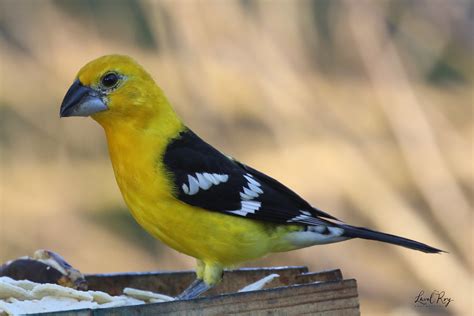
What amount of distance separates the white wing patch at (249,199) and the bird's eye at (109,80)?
64 cm

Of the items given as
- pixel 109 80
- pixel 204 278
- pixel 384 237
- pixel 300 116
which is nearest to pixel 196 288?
pixel 204 278

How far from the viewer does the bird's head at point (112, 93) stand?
362cm

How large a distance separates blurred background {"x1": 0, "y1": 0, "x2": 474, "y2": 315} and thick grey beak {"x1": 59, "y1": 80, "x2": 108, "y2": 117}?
11.2 feet

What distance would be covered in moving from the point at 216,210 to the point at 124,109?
20.4 inches

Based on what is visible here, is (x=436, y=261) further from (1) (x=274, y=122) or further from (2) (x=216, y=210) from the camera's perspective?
(2) (x=216, y=210)

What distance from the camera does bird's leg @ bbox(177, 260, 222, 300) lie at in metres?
3.68

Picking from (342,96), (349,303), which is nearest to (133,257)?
(342,96)

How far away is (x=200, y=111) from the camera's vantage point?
7.40 m

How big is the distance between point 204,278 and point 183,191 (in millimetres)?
348

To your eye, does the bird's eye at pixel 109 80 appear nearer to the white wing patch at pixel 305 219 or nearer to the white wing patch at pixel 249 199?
the white wing patch at pixel 249 199

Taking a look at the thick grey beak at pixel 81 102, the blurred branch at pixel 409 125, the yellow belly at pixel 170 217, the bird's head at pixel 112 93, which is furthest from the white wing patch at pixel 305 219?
the blurred branch at pixel 409 125

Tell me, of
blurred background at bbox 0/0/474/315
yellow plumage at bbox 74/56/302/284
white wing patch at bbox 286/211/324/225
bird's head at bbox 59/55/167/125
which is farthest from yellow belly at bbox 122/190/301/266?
blurred background at bbox 0/0/474/315

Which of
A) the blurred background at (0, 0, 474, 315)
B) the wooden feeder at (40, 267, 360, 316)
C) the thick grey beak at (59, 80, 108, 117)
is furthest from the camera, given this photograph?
the blurred background at (0, 0, 474, 315)

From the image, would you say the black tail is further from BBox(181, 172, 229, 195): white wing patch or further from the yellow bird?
BBox(181, 172, 229, 195): white wing patch
